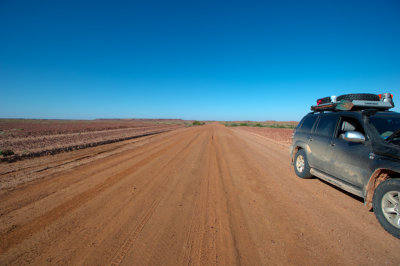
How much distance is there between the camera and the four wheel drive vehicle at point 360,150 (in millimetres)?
2670

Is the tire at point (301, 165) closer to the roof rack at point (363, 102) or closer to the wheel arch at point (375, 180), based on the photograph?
the roof rack at point (363, 102)

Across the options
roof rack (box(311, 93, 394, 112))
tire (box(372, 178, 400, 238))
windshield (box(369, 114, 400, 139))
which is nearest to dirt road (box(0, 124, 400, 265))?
tire (box(372, 178, 400, 238))

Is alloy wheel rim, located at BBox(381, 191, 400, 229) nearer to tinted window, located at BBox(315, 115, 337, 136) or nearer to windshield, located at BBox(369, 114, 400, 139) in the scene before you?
windshield, located at BBox(369, 114, 400, 139)

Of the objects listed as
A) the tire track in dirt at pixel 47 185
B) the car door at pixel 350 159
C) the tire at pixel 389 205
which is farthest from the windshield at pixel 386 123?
the tire track in dirt at pixel 47 185

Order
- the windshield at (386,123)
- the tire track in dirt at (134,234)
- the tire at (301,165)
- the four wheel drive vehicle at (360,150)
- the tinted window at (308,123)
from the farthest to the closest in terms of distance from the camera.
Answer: the tinted window at (308,123) < the tire at (301,165) < the windshield at (386,123) < the four wheel drive vehicle at (360,150) < the tire track in dirt at (134,234)

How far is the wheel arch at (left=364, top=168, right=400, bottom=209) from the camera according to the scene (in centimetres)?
285

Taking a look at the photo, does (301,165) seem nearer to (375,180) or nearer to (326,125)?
(326,125)

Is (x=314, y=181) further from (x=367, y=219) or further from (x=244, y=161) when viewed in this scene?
(x=244, y=161)

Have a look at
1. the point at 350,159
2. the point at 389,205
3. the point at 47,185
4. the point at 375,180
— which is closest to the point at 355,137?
the point at 350,159

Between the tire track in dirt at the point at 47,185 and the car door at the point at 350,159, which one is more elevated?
the car door at the point at 350,159

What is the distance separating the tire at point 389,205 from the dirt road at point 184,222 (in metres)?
0.16

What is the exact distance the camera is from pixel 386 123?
3395 mm

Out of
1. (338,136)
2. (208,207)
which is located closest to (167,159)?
(208,207)

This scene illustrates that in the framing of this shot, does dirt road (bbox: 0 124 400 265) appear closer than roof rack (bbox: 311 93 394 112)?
Yes
